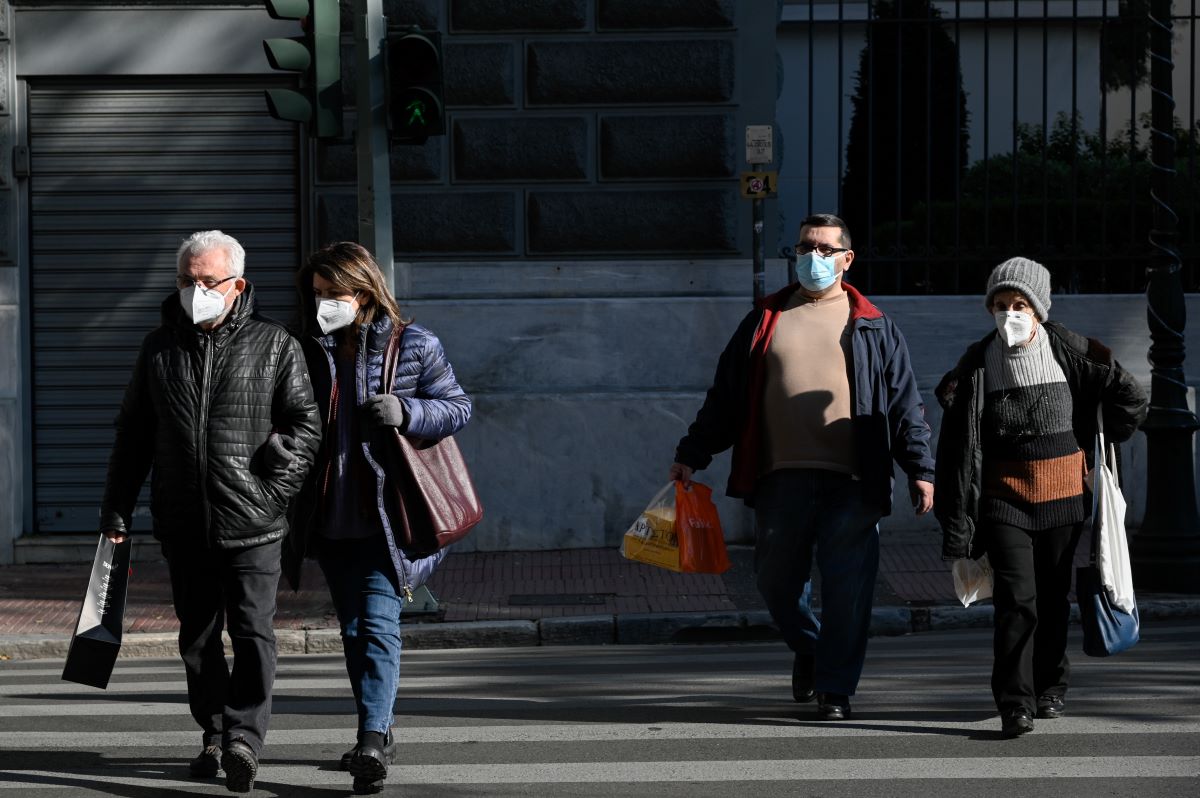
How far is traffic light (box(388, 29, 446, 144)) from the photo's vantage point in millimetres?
8773

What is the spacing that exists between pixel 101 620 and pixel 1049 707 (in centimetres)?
333

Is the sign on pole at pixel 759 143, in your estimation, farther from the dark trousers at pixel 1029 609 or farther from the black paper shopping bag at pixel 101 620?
the black paper shopping bag at pixel 101 620

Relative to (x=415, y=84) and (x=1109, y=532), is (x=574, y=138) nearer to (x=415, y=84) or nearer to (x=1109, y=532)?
(x=415, y=84)

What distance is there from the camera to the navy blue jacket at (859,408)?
6.01m

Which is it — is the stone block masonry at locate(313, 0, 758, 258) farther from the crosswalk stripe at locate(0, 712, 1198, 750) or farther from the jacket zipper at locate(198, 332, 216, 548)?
the jacket zipper at locate(198, 332, 216, 548)

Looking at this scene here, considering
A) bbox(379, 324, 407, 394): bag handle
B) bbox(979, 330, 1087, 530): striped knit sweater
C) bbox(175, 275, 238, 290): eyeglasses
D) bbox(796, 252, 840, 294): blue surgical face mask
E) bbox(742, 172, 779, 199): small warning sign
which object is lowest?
bbox(979, 330, 1087, 530): striped knit sweater

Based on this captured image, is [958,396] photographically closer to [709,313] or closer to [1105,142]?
[709,313]

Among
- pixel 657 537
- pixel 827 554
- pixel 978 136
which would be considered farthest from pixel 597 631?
pixel 978 136

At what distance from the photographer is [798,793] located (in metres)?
5.07

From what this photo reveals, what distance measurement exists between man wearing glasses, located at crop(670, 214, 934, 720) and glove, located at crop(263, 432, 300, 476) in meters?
1.71

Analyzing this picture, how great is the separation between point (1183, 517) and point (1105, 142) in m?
3.43

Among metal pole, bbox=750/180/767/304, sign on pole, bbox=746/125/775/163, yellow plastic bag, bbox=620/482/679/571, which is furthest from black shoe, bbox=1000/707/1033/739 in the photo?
sign on pole, bbox=746/125/775/163

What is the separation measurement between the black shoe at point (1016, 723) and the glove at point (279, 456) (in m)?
2.58

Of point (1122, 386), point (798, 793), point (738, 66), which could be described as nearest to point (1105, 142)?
point (738, 66)
